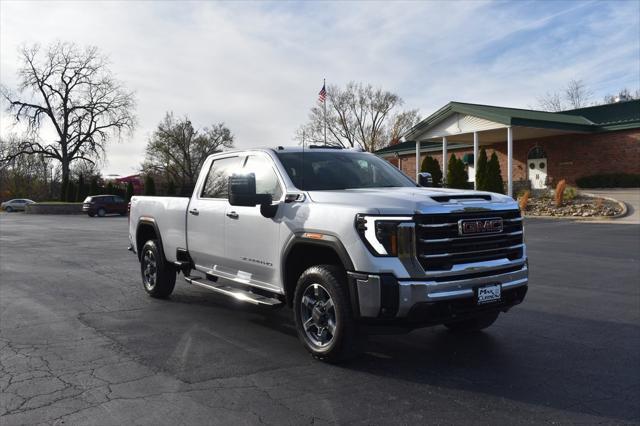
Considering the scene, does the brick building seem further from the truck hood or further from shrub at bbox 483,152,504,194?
the truck hood

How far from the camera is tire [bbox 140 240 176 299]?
7.78m

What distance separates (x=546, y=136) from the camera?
113 ft

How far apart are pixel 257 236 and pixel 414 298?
202 centimetres

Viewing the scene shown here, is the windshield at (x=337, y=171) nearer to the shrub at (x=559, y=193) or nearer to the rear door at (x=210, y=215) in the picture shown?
the rear door at (x=210, y=215)

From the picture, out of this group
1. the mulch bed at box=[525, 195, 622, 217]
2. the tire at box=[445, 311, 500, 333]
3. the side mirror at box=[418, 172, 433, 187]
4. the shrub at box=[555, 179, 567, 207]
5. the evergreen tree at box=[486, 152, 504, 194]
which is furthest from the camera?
the evergreen tree at box=[486, 152, 504, 194]

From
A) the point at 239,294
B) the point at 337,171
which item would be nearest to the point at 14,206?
the point at 239,294

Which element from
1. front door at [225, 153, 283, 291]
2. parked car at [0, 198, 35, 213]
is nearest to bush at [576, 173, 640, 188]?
front door at [225, 153, 283, 291]

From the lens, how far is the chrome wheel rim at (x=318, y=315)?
4875 mm

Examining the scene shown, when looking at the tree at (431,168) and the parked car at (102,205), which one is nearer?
the tree at (431,168)

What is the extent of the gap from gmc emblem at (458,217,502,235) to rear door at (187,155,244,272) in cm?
279

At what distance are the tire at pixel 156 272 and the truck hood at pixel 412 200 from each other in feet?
11.3

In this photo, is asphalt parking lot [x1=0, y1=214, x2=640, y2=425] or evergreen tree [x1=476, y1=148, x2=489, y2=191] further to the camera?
evergreen tree [x1=476, y1=148, x2=489, y2=191]

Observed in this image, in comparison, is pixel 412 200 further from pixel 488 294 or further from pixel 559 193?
pixel 559 193

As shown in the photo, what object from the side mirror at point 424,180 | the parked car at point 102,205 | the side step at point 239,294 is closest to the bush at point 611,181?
the side mirror at point 424,180
